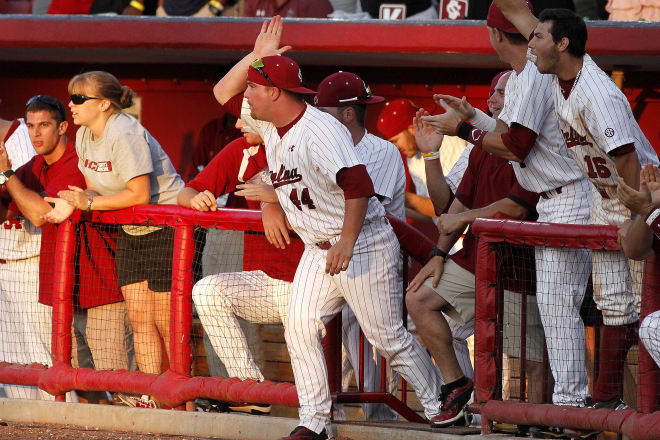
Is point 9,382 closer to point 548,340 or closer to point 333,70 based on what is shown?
point 548,340

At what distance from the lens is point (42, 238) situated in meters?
5.84

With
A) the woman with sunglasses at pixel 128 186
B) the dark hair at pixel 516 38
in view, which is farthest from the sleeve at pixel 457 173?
the woman with sunglasses at pixel 128 186

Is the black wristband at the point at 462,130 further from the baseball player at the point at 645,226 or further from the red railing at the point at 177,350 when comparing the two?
the baseball player at the point at 645,226

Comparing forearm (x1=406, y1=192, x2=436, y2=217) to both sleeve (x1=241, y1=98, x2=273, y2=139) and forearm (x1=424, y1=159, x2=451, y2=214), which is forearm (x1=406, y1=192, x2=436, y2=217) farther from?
sleeve (x1=241, y1=98, x2=273, y2=139)

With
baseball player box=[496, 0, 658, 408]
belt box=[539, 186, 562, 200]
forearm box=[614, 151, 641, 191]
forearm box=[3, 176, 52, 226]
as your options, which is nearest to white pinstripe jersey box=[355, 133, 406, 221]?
belt box=[539, 186, 562, 200]

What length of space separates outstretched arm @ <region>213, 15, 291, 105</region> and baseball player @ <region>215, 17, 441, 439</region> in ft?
1.74

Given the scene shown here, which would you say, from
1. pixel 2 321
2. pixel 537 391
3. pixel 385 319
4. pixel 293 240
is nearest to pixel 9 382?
pixel 2 321

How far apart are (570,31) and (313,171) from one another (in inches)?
47.0

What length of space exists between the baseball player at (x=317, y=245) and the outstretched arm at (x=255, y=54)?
0.53 meters

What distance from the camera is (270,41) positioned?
17.4ft

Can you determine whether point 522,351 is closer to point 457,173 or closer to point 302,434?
point 302,434

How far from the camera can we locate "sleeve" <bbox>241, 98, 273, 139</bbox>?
5.12 m

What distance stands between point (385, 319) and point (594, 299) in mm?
883

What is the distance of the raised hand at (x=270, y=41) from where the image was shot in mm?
5270
